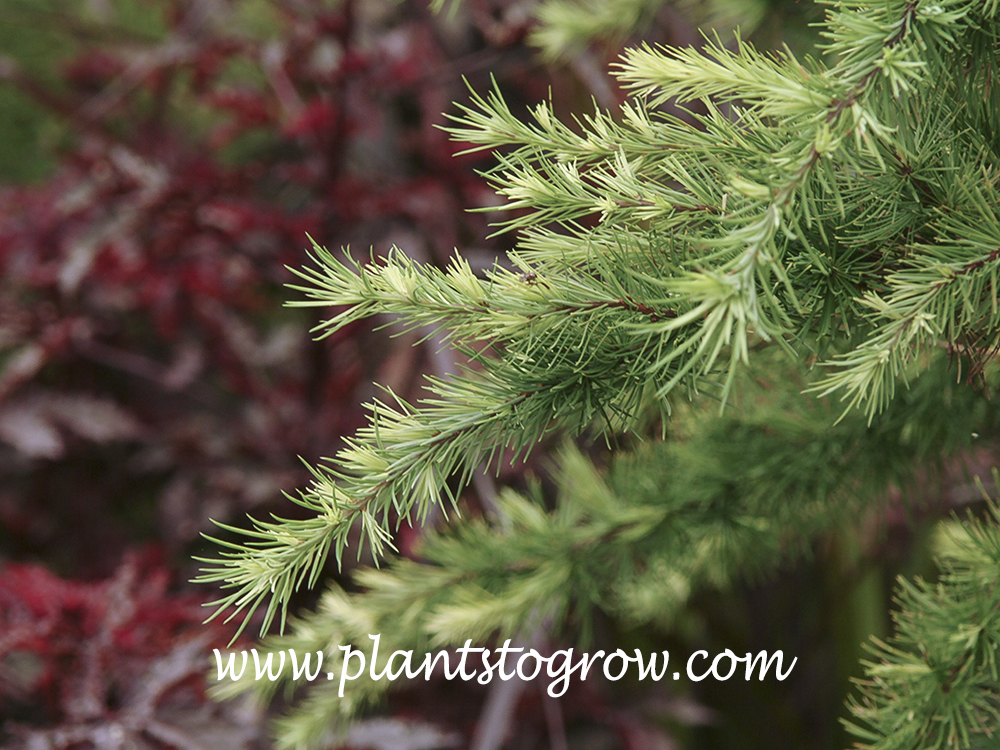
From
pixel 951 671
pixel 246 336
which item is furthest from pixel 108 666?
pixel 951 671

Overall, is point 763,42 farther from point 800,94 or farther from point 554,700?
point 554,700

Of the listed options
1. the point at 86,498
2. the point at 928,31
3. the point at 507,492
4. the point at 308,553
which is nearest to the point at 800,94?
the point at 928,31

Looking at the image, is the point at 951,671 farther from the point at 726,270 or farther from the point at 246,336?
the point at 246,336

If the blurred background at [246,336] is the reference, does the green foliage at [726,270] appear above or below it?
below

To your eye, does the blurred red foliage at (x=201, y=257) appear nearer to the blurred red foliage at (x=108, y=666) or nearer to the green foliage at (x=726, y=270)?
the blurred red foliage at (x=108, y=666)

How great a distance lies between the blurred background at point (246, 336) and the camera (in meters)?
0.72

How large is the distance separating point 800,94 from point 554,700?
62 centimetres

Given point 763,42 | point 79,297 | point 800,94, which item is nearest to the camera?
point 800,94

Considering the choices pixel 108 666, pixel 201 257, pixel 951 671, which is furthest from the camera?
pixel 201 257

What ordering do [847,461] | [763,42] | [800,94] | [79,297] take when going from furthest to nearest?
1. [79,297]
2. [763,42]
3. [847,461]
4. [800,94]

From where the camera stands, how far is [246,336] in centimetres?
89

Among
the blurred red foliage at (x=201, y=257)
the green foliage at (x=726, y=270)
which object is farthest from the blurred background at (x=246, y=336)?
the green foliage at (x=726, y=270)

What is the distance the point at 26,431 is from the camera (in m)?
0.72

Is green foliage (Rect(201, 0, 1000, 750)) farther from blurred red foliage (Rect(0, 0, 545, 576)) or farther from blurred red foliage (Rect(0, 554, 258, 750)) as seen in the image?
blurred red foliage (Rect(0, 0, 545, 576))
